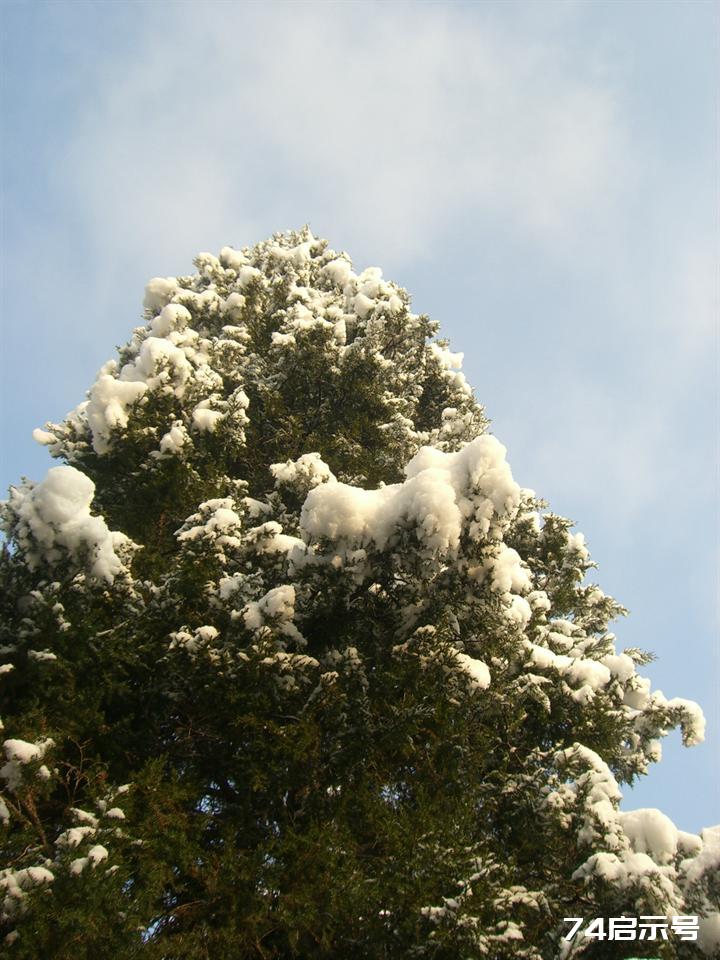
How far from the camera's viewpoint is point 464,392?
563 inches

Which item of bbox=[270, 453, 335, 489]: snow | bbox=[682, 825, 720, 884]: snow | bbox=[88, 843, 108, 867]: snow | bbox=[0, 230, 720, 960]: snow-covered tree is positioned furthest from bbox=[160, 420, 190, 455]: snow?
bbox=[682, 825, 720, 884]: snow

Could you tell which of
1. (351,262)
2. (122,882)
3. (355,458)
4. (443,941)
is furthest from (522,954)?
(351,262)

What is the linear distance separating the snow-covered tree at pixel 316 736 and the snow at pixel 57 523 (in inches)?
0.8

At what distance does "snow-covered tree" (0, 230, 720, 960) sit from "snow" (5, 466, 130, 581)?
0.07 ft

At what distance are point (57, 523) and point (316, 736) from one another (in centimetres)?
302

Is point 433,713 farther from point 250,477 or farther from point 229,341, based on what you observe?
point 229,341

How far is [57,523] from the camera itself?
6984mm

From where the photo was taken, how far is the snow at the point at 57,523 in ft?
22.8

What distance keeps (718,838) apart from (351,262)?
14247mm

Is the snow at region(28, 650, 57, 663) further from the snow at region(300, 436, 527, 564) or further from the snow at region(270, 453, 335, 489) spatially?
the snow at region(270, 453, 335, 489)

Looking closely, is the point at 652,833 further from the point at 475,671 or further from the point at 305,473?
the point at 305,473

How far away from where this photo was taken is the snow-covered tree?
582 cm

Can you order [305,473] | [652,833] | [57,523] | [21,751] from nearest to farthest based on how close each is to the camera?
[21,751] → [652,833] → [57,523] → [305,473]

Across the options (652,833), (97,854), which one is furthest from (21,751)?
(652,833)
